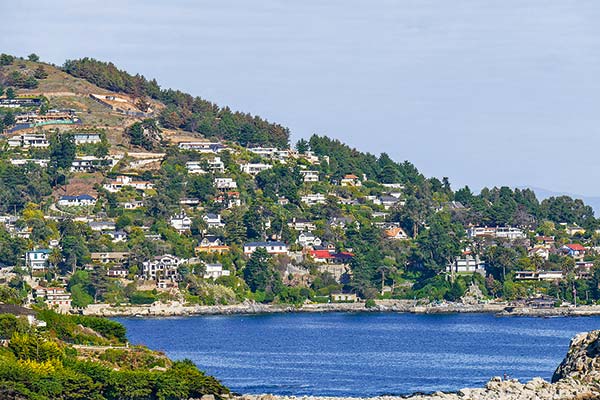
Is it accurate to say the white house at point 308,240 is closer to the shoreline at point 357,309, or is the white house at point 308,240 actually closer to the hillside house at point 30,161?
the shoreline at point 357,309

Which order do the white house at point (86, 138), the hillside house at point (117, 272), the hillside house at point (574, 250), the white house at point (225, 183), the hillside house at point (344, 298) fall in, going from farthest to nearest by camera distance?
the white house at point (86, 138), the white house at point (225, 183), the hillside house at point (574, 250), the hillside house at point (344, 298), the hillside house at point (117, 272)

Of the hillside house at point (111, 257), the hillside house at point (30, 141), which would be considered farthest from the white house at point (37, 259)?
the hillside house at point (30, 141)

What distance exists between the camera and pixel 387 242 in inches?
4584

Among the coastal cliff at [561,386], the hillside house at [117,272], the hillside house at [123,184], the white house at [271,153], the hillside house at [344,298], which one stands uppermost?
the white house at [271,153]

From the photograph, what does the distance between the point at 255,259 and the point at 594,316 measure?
841 inches

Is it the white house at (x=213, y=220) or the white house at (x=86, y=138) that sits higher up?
the white house at (x=86, y=138)

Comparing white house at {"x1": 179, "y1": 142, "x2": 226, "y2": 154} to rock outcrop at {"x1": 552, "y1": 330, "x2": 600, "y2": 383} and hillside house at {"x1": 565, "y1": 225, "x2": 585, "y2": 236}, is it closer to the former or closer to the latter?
hillside house at {"x1": 565, "y1": 225, "x2": 585, "y2": 236}

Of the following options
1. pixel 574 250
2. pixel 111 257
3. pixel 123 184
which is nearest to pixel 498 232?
pixel 574 250

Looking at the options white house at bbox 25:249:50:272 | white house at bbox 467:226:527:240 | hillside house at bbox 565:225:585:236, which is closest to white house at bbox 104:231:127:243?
white house at bbox 25:249:50:272

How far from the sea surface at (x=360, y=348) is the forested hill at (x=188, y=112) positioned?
1559 inches

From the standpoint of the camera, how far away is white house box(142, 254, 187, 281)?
344ft

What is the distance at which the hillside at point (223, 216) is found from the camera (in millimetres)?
105812

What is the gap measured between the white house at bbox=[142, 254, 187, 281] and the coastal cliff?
51250mm

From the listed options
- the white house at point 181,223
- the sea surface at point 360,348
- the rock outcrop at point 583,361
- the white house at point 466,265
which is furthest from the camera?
the white house at point 181,223
